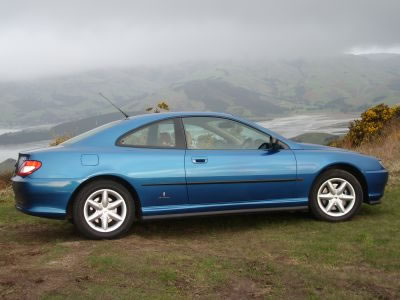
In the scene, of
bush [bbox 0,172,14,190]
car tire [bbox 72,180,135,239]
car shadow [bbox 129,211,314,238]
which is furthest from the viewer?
bush [bbox 0,172,14,190]

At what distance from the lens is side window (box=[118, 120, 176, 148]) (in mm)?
5867

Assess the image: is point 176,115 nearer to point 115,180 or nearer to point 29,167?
point 115,180

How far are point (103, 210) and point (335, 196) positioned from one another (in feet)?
9.20

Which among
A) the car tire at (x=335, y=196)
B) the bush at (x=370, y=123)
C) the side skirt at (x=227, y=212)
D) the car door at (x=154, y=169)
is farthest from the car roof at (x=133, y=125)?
the bush at (x=370, y=123)

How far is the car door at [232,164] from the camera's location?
580cm

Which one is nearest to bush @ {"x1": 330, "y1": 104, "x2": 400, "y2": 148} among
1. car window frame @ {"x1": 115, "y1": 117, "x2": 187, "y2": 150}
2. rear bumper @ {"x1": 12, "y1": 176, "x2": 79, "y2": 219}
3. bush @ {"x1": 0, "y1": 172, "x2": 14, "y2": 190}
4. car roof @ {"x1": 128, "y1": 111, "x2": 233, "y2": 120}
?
bush @ {"x1": 0, "y1": 172, "x2": 14, "y2": 190}

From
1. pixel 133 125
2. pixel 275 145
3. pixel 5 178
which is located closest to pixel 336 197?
pixel 275 145

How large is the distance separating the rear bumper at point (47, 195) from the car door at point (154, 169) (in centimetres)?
62

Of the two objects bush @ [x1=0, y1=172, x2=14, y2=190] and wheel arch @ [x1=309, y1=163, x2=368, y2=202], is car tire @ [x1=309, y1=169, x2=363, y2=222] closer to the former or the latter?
wheel arch @ [x1=309, y1=163, x2=368, y2=202]

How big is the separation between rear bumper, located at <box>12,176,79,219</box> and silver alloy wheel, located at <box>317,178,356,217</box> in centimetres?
295

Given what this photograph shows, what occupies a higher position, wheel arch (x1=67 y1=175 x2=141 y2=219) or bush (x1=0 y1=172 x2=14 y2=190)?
→ wheel arch (x1=67 y1=175 x2=141 y2=219)

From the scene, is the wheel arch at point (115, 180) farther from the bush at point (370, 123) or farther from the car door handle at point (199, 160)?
the bush at point (370, 123)

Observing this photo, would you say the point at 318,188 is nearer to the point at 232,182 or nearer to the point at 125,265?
the point at 232,182

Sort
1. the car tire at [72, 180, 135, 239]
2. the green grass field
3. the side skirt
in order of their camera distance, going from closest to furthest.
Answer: the green grass field < the car tire at [72, 180, 135, 239] < the side skirt
